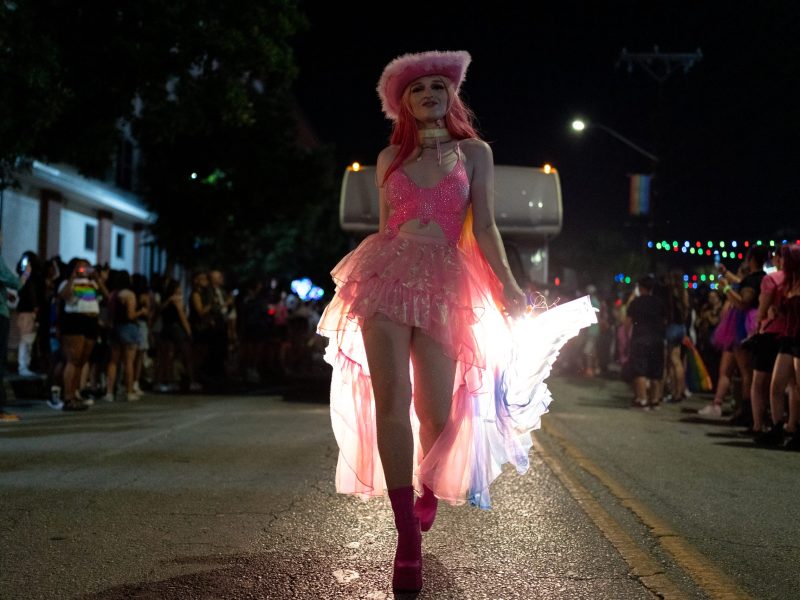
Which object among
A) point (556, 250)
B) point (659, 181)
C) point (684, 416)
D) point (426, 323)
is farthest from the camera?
point (556, 250)

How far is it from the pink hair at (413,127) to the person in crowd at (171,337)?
10770 millimetres

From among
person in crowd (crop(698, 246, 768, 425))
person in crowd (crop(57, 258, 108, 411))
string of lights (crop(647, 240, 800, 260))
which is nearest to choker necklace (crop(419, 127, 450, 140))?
person in crowd (crop(698, 246, 768, 425))

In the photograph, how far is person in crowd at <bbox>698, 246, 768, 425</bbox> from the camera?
11.0 metres

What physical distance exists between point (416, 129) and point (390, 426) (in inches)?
51.9

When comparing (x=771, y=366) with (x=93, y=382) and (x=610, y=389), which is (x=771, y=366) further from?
(x=93, y=382)

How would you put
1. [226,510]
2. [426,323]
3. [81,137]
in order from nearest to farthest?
[426,323] < [226,510] < [81,137]

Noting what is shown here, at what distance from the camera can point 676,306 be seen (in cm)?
1446

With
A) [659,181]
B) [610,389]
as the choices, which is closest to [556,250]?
[659,181]

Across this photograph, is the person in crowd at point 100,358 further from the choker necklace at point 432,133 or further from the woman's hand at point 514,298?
the woman's hand at point 514,298

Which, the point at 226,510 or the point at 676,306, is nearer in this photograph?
the point at 226,510

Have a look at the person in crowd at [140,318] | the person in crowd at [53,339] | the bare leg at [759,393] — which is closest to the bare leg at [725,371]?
the bare leg at [759,393]

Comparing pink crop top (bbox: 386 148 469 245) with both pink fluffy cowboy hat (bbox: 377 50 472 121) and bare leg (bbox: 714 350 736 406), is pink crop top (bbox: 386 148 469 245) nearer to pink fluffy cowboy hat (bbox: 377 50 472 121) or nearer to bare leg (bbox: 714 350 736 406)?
pink fluffy cowboy hat (bbox: 377 50 472 121)

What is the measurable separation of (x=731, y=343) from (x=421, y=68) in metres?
8.67

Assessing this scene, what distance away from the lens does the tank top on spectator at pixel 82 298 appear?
11.7 meters
